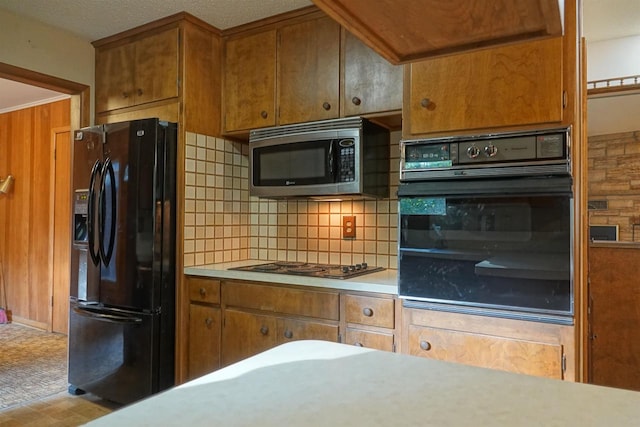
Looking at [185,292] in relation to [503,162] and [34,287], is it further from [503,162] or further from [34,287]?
[34,287]

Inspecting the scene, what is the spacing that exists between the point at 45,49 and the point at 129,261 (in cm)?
145

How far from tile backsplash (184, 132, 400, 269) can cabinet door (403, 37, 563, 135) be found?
2.28 feet

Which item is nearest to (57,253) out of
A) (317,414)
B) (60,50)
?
(60,50)

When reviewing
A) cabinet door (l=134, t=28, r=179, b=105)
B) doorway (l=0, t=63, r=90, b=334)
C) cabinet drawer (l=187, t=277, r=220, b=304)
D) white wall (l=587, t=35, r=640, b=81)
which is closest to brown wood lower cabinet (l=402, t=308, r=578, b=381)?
cabinet drawer (l=187, t=277, r=220, b=304)

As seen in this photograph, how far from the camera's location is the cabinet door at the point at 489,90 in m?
1.67

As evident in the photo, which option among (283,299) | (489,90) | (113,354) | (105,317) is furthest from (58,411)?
(489,90)

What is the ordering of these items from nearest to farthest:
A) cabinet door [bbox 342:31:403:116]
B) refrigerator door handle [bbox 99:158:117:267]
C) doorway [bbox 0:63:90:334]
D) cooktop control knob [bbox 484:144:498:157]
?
cooktop control knob [bbox 484:144:498:157]
cabinet door [bbox 342:31:403:116]
refrigerator door handle [bbox 99:158:117:267]
doorway [bbox 0:63:90:334]

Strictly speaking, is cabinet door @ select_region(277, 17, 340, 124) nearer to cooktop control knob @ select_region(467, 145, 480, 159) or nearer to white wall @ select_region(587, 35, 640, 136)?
cooktop control knob @ select_region(467, 145, 480, 159)

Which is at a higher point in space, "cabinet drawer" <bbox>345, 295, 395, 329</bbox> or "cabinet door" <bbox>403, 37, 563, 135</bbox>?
"cabinet door" <bbox>403, 37, 563, 135</bbox>

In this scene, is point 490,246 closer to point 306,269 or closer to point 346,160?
point 346,160

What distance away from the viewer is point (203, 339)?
259 cm

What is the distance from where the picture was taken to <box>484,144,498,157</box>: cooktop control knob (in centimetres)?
176

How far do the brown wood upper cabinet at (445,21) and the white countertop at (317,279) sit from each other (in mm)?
1378

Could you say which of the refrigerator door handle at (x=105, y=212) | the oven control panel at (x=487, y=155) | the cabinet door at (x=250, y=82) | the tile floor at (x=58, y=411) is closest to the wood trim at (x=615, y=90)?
the oven control panel at (x=487, y=155)
